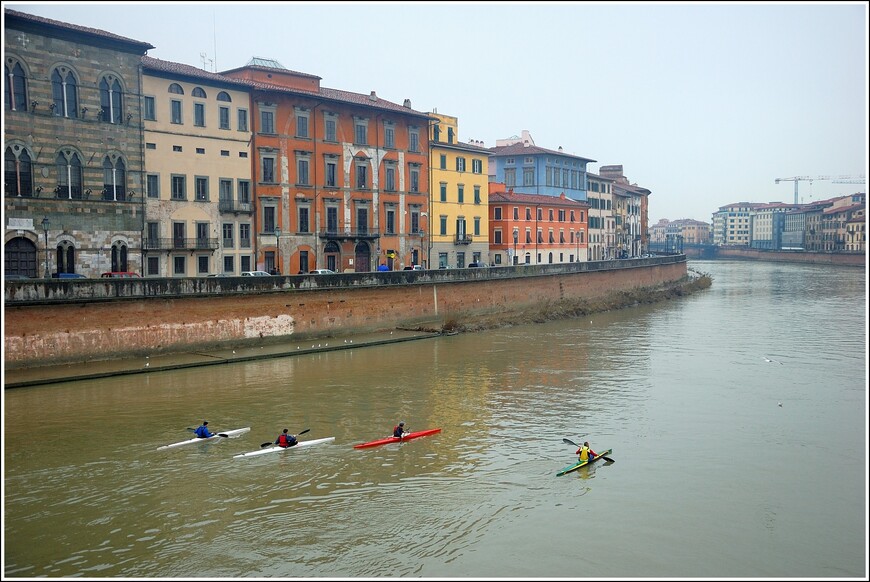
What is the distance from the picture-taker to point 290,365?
32625 mm

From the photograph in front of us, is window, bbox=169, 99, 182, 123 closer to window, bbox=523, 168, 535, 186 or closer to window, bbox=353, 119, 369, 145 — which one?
window, bbox=353, 119, 369, 145

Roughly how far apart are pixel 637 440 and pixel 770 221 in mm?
190958

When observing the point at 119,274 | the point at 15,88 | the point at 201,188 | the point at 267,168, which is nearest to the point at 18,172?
the point at 15,88

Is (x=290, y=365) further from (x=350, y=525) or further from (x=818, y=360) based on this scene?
(x=818, y=360)

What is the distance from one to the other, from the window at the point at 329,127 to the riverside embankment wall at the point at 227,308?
10731 millimetres

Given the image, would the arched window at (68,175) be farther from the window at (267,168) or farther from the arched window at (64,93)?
the window at (267,168)

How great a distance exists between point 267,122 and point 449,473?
31.5m

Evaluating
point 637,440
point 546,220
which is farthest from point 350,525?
point 546,220

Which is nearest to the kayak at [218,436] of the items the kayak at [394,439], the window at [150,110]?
the kayak at [394,439]

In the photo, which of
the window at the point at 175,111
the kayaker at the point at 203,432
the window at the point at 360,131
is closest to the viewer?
the kayaker at the point at 203,432

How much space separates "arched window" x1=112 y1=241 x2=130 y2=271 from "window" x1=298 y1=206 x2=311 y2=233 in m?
11.6

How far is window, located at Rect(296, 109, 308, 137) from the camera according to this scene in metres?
46.9

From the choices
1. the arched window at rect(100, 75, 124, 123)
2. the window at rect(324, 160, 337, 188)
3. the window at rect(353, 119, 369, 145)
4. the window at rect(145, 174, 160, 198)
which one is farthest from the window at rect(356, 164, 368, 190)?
the arched window at rect(100, 75, 124, 123)

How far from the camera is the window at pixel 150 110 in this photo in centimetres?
3953
